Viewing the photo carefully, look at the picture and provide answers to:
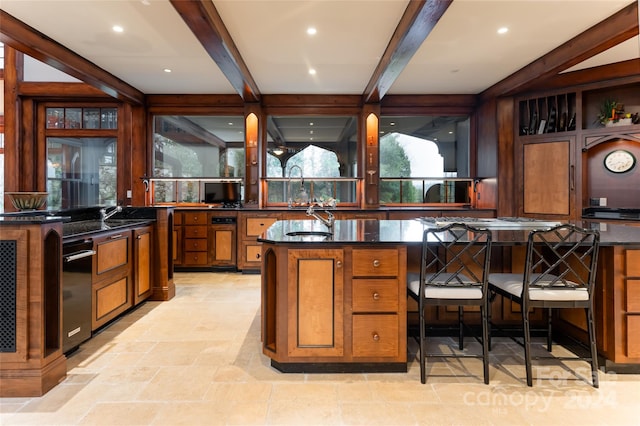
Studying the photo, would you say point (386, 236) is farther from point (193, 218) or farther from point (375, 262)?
point (193, 218)

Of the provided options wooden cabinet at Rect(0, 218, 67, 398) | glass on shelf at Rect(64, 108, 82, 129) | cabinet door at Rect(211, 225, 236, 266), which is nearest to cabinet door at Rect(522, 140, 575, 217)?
cabinet door at Rect(211, 225, 236, 266)

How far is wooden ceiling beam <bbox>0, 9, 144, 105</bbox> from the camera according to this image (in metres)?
3.26

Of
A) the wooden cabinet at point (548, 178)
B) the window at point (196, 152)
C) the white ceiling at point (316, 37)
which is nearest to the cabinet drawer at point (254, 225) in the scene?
the window at point (196, 152)

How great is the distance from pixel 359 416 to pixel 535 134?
4.80 metres

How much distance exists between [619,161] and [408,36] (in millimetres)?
3588

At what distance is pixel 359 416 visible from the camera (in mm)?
1766

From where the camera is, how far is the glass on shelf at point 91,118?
219 inches

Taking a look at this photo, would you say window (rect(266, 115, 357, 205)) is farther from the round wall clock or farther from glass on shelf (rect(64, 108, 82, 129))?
the round wall clock

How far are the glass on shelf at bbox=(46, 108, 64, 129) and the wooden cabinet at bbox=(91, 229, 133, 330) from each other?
370 centimetres

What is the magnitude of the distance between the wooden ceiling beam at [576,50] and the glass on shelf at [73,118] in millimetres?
6562

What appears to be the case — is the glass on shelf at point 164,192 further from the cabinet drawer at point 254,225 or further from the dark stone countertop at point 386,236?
the dark stone countertop at point 386,236

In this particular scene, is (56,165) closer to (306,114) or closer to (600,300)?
(306,114)

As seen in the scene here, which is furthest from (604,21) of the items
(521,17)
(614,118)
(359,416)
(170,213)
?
(170,213)

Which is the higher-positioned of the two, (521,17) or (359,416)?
(521,17)
